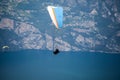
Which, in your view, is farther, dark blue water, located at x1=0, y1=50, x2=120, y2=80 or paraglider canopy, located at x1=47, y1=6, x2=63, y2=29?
dark blue water, located at x1=0, y1=50, x2=120, y2=80

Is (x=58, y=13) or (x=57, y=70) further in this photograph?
(x=57, y=70)

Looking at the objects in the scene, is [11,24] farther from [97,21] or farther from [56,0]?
[97,21]

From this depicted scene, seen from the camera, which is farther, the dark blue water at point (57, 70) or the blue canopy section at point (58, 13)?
the dark blue water at point (57, 70)

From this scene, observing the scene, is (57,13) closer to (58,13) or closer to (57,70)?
(58,13)

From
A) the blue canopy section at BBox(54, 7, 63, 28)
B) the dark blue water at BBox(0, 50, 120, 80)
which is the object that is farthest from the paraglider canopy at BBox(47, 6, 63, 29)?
the dark blue water at BBox(0, 50, 120, 80)

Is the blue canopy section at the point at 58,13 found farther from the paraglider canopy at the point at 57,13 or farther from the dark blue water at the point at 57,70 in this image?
the dark blue water at the point at 57,70

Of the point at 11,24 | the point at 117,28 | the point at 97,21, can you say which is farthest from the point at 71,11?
the point at 11,24

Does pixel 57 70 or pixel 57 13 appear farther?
pixel 57 70

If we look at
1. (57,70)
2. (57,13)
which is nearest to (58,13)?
(57,13)

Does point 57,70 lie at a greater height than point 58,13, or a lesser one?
lesser

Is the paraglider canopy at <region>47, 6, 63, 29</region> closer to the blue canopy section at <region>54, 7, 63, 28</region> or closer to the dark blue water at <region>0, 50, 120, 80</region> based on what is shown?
the blue canopy section at <region>54, 7, 63, 28</region>

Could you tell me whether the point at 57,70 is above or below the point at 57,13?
below

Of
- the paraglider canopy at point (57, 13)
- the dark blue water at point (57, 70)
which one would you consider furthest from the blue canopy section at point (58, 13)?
the dark blue water at point (57, 70)
